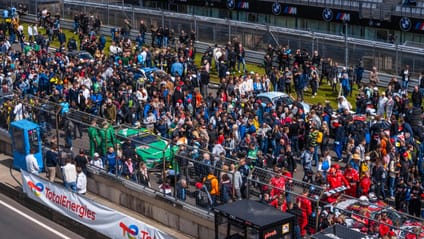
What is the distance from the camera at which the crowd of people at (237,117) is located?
2177cm

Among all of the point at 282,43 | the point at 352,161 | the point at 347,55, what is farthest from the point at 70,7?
the point at 352,161

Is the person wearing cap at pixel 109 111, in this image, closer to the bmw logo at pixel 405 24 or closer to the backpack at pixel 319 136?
the backpack at pixel 319 136

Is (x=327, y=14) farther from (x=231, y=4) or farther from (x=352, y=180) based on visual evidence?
(x=352, y=180)

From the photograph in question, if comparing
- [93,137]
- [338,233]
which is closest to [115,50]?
[93,137]

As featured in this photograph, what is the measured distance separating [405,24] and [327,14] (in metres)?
5.56

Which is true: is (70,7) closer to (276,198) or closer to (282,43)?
(282,43)

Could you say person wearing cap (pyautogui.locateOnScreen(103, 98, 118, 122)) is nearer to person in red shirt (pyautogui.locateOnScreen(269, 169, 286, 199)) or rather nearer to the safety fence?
the safety fence

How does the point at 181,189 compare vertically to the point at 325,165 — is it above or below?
below

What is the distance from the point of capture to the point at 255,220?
17109 mm

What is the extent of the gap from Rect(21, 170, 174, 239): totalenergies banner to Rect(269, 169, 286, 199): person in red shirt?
9.40 feet

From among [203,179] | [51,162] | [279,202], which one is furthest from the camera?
[51,162]

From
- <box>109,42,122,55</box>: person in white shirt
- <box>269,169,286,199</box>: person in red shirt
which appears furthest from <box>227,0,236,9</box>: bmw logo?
<box>269,169,286,199</box>: person in red shirt

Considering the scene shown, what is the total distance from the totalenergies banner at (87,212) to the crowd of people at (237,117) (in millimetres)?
2032

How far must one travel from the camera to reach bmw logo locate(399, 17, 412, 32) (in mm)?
44031
